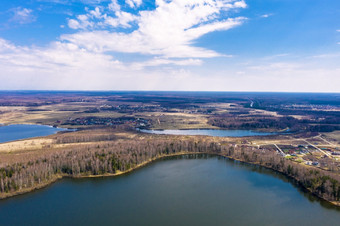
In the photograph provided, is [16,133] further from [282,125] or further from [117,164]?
[282,125]

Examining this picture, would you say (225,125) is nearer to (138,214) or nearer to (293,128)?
(293,128)

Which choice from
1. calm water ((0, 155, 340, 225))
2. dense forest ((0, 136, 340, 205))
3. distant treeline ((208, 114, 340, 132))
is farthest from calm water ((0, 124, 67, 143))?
distant treeline ((208, 114, 340, 132))

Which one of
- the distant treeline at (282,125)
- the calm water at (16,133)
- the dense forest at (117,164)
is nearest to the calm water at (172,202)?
the dense forest at (117,164)

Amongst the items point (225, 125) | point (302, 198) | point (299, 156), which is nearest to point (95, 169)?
point (302, 198)

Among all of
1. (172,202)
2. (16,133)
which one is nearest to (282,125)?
(172,202)

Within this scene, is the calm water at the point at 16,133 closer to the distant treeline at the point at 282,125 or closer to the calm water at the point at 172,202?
the calm water at the point at 172,202

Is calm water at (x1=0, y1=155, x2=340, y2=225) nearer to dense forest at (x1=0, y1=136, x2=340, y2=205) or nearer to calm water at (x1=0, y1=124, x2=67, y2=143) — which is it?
dense forest at (x1=0, y1=136, x2=340, y2=205)
